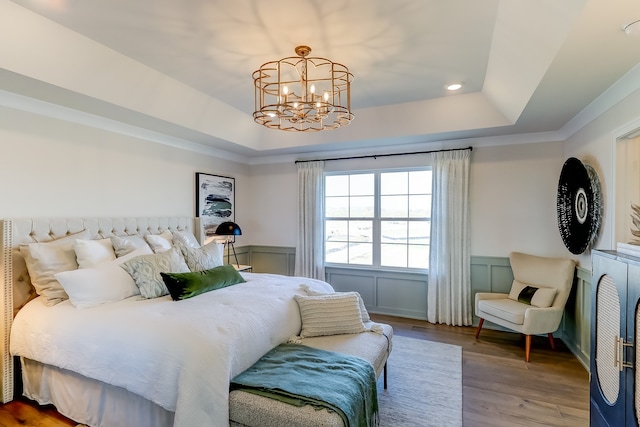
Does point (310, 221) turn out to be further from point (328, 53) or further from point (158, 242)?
point (328, 53)

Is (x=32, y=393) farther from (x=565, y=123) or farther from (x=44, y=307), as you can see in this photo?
(x=565, y=123)

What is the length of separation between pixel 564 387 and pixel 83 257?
4.11 meters

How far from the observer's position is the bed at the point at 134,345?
176 cm

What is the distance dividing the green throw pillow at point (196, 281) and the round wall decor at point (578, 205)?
3.29 meters

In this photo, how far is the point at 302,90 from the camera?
8.73ft

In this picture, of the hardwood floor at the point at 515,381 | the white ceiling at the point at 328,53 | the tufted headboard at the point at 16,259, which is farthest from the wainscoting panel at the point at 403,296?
the tufted headboard at the point at 16,259

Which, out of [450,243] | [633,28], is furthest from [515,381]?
[633,28]

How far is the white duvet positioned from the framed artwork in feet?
6.81

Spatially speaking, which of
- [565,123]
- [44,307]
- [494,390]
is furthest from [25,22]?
[565,123]

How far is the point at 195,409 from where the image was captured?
169cm

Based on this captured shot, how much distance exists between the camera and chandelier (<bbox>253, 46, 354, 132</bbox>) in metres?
2.16

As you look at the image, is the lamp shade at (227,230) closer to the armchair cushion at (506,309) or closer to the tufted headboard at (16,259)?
the tufted headboard at (16,259)

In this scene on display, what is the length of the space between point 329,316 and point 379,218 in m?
2.49

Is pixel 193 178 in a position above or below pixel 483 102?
below
